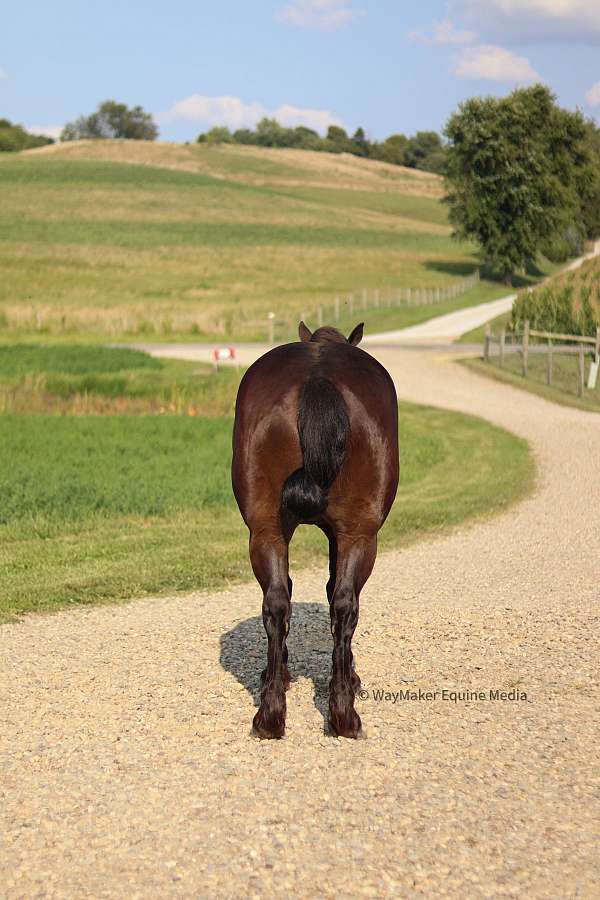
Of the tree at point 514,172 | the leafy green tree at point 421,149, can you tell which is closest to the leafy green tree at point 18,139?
the leafy green tree at point 421,149

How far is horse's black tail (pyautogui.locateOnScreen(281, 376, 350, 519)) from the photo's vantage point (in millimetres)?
5816

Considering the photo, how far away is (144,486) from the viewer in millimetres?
14289

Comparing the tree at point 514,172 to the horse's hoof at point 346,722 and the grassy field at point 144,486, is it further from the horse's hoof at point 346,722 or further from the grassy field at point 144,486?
the horse's hoof at point 346,722

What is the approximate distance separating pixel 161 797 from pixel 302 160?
153901mm

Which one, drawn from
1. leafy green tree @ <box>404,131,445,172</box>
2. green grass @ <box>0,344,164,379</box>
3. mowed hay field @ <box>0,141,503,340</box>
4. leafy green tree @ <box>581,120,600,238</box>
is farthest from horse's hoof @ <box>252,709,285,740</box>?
leafy green tree @ <box>404,131,445,172</box>

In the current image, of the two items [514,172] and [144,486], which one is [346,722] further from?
[514,172]

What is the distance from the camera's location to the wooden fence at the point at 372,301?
5375 centimetres

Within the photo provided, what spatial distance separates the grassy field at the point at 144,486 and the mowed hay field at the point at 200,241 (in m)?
26.2

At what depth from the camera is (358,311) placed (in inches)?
2330

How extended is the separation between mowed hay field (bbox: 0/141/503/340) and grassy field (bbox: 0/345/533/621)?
2615 centimetres

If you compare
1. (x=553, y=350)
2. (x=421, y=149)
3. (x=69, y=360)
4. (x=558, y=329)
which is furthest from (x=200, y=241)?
(x=421, y=149)

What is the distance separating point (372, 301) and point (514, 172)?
13.6 metres

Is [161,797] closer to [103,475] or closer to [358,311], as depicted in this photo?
[103,475]

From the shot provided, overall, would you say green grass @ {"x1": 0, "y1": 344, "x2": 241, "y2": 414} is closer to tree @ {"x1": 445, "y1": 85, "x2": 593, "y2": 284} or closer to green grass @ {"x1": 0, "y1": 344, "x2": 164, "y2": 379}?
green grass @ {"x1": 0, "y1": 344, "x2": 164, "y2": 379}
